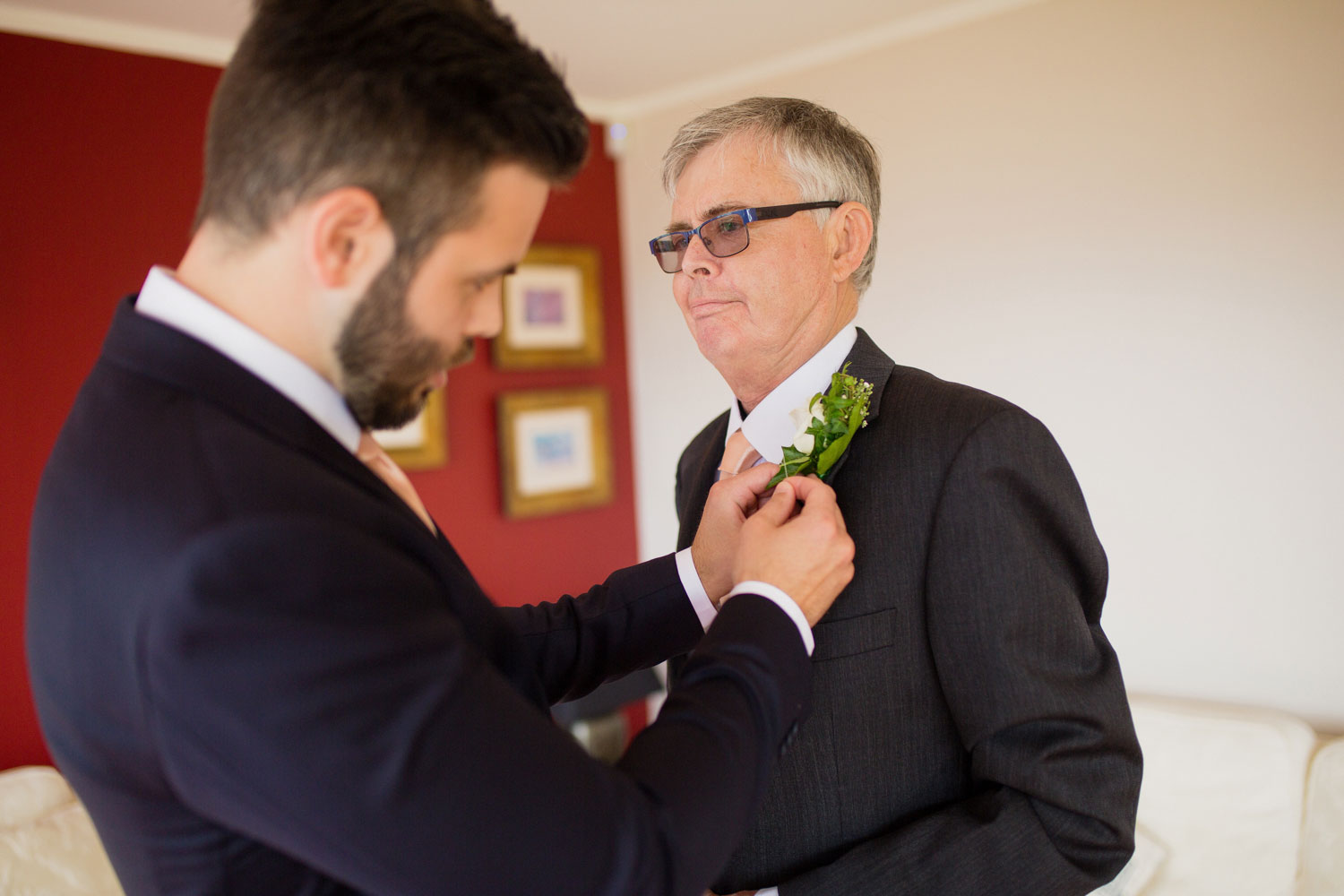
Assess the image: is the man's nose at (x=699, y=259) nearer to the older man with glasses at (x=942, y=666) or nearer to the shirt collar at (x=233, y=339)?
the older man with glasses at (x=942, y=666)

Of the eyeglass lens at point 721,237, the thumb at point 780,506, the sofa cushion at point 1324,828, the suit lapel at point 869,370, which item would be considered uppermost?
the eyeglass lens at point 721,237

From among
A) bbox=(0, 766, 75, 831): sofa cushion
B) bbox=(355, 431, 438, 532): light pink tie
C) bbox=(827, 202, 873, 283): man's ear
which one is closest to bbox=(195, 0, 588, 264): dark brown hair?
bbox=(355, 431, 438, 532): light pink tie

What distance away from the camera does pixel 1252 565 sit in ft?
10.6

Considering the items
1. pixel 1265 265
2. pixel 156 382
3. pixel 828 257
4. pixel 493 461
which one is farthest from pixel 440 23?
pixel 493 461

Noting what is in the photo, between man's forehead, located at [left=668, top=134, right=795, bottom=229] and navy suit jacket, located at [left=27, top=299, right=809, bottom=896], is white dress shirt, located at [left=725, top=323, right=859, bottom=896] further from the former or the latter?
navy suit jacket, located at [left=27, top=299, right=809, bottom=896]

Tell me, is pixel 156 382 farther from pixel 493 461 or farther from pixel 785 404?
pixel 493 461

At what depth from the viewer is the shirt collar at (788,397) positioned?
5.53 ft

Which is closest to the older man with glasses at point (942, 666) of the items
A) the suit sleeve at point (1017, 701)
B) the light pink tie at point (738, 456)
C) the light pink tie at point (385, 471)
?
the suit sleeve at point (1017, 701)

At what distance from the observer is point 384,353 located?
93 centimetres

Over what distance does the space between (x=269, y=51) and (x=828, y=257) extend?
1.05 meters

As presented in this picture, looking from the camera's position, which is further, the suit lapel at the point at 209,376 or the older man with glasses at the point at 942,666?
the older man with glasses at the point at 942,666

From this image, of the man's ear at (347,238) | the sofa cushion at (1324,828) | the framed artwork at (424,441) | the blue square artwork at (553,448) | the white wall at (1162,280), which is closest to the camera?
the man's ear at (347,238)

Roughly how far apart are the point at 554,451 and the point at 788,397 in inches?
122

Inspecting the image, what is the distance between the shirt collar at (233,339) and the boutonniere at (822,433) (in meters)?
0.71
